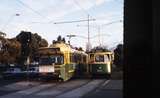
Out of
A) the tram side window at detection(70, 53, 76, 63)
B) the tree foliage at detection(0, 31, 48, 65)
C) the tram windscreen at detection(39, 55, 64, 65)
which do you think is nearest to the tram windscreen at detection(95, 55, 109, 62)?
the tram side window at detection(70, 53, 76, 63)

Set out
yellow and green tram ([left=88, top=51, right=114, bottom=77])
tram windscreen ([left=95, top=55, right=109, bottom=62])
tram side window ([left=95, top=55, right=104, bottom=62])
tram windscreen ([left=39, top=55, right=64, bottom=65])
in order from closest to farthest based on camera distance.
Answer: tram windscreen ([left=39, top=55, right=64, bottom=65]), yellow and green tram ([left=88, top=51, right=114, bottom=77]), tram windscreen ([left=95, top=55, right=109, bottom=62]), tram side window ([left=95, top=55, right=104, bottom=62])

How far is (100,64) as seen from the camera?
3859 centimetres

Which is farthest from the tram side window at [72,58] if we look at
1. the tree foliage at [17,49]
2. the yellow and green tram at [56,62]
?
the tree foliage at [17,49]

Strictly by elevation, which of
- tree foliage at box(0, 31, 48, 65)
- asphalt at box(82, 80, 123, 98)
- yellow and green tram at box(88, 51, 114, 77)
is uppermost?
tree foliage at box(0, 31, 48, 65)

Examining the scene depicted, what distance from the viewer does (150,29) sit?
206cm

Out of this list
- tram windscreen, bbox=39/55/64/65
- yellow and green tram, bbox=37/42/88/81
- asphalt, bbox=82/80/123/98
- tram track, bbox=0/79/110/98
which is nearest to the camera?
asphalt, bbox=82/80/123/98

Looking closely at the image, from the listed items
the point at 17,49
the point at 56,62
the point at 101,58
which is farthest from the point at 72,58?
the point at 17,49

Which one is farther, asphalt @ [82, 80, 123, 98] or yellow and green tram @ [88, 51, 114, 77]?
yellow and green tram @ [88, 51, 114, 77]

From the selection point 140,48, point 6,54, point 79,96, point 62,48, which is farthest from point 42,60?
point 6,54

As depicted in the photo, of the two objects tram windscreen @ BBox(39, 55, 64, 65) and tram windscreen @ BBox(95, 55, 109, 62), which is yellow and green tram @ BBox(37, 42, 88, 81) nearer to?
tram windscreen @ BBox(39, 55, 64, 65)

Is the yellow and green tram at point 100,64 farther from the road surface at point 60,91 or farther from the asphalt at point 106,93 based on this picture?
the asphalt at point 106,93

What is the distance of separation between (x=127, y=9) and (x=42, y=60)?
98.8ft

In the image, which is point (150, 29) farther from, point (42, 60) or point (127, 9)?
point (42, 60)

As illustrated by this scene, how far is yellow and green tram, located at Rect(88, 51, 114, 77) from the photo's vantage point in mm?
38406
